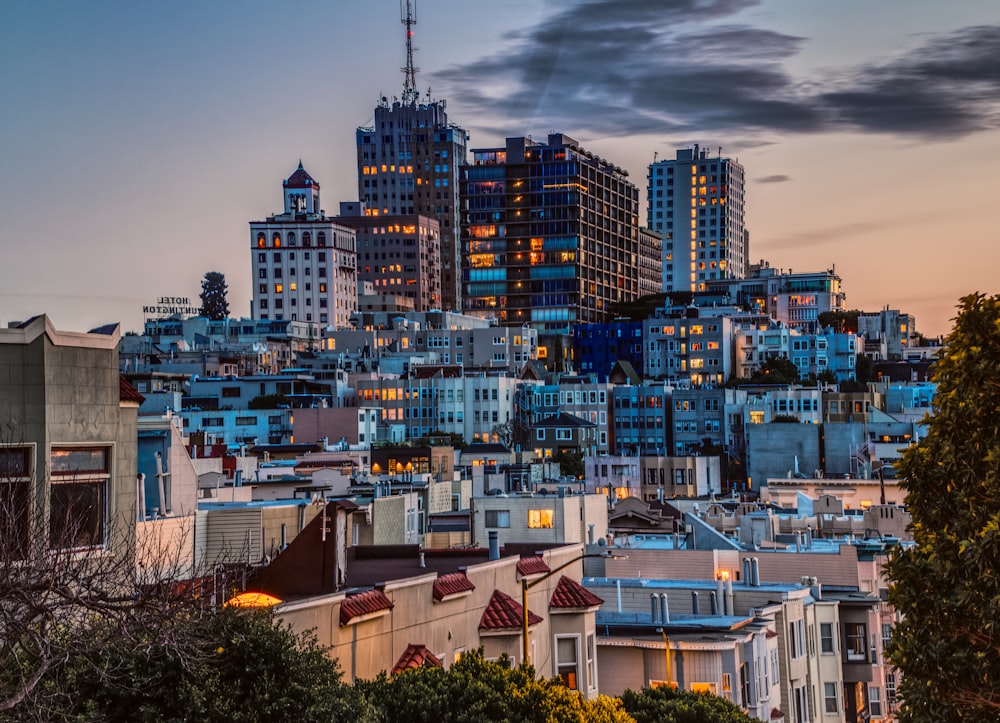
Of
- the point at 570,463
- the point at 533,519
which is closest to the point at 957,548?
the point at 533,519

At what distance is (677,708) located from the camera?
28422mm

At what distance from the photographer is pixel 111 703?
55.8 feet

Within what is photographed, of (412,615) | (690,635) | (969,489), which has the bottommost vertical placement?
(690,635)

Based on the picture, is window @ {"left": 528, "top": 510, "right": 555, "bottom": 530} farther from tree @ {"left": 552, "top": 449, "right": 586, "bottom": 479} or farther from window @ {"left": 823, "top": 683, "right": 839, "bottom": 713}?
tree @ {"left": 552, "top": 449, "right": 586, "bottom": 479}

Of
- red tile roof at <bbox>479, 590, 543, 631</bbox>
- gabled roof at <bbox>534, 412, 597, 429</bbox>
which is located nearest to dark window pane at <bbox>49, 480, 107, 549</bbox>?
red tile roof at <bbox>479, 590, 543, 631</bbox>

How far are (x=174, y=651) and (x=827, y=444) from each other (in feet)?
469

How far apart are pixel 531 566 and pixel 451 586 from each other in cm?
411

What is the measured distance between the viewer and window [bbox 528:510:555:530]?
233 feet

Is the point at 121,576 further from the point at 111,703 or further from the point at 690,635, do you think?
the point at 690,635

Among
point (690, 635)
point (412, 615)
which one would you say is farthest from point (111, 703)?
point (690, 635)

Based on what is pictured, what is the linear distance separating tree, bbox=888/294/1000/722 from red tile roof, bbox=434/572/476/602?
862 centimetres

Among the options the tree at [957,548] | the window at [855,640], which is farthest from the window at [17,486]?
the window at [855,640]

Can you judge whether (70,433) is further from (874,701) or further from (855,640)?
(874,701)

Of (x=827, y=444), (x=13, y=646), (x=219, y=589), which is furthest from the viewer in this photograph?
(x=827, y=444)
